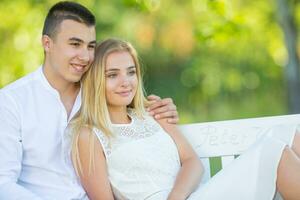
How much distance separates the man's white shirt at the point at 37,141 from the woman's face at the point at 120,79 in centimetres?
23

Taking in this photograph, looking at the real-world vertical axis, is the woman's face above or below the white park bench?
above

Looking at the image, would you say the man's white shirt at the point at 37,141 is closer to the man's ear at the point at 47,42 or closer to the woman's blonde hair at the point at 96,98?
the woman's blonde hair at the point at 96,98

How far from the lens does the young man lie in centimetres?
324

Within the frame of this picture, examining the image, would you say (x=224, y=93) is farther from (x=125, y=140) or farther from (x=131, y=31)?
(x=125, y=140)

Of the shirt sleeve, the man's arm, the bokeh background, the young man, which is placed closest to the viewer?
the shirt sleeve

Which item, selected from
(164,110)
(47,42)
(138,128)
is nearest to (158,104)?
(164,110)

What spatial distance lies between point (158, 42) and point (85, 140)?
10373 millimetres

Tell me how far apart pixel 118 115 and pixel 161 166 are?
1.05 feet

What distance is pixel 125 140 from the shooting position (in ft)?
11.2

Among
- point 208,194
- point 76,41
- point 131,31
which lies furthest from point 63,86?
point 131,31

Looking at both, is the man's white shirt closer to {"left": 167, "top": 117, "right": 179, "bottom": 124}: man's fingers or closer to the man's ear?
the man's ear

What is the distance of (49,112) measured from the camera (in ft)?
11.0

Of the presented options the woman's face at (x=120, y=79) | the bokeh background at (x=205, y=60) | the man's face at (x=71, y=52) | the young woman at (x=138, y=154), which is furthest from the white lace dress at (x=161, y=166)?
the bokeh background at (x=205, y=60)

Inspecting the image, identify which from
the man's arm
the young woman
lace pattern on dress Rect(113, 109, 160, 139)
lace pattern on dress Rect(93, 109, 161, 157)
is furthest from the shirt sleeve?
the man's arm
